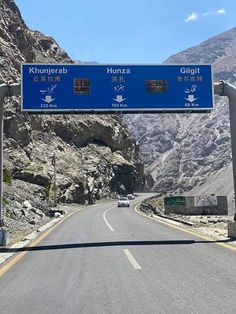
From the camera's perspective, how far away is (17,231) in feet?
73.7

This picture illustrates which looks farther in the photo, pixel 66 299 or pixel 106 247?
pixel 106 247

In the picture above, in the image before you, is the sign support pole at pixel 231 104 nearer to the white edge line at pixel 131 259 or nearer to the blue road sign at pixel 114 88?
the blue road sign at pixel 114 88

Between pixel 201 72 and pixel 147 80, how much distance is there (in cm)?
255

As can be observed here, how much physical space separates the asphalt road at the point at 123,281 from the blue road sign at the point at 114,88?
23.9ft

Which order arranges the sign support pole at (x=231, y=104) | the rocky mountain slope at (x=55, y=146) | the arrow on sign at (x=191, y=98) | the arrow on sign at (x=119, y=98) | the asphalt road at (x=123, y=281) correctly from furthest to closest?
the rocky mountain slope at (x=55, y=146)
the arrow on sign at (x=191, y=98)
the arrow on sign at (x=119, y=98)
the sign support pole at (x=231, y=104)
the asphalt road at (x=123, y=281)

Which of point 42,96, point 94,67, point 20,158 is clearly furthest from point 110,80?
point 20,158

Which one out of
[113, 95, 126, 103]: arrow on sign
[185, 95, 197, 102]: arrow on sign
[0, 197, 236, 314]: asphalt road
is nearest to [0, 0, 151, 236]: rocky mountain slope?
[113, 95, 126, 103]: arrow on sign

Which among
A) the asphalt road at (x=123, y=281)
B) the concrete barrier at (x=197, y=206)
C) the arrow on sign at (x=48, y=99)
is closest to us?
the asphalt road at (x=123, y=281)

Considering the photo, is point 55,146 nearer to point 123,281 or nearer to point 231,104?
point 231,104

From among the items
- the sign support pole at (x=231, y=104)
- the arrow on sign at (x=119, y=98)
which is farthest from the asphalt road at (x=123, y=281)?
the arrow on sign at (x=119, y=98)

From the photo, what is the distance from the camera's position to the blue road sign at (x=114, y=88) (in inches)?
768

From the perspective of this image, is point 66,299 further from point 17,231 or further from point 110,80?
point 17,231

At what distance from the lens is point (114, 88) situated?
1972 cm

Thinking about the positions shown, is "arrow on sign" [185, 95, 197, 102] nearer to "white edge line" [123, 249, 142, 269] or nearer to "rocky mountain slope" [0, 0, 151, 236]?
"white edge line" [123, 249, 142, 269]
